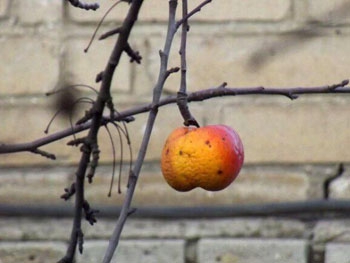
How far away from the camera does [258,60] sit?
6.34 feet

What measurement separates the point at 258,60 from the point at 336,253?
1.43 feet

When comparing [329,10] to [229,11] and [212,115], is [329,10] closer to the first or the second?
[229,11]

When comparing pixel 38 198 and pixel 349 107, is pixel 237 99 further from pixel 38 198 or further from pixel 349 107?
pixel 38 198

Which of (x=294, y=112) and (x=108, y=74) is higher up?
(x=294, y=112)

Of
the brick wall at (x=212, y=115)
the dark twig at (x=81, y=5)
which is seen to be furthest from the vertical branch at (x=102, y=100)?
the brick wall at (x=212, y=115)

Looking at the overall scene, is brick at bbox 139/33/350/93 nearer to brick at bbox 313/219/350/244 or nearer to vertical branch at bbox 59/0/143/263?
brick at bbox 313/219/350/244

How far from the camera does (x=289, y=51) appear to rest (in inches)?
76.2

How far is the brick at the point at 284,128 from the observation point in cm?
193

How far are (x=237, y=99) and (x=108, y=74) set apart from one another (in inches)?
53.0

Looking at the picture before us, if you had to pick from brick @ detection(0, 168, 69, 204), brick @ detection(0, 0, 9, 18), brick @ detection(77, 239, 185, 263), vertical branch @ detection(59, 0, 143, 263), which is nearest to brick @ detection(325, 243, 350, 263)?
brick @ detection(77, 239, 185, 263)

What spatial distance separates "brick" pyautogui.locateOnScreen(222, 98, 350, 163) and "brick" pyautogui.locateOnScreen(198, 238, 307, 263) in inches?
6.9

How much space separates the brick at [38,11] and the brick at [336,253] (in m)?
0.74

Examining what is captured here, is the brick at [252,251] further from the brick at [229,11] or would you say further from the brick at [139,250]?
the brick at [229,11]

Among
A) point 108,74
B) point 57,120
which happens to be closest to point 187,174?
point 108,74
